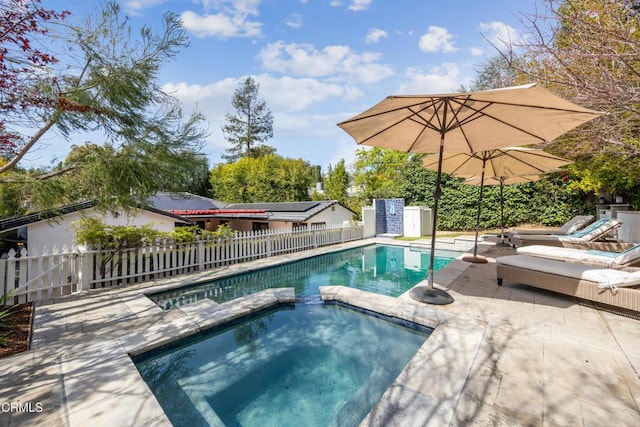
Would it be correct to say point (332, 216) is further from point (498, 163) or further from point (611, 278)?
point (611, 278)

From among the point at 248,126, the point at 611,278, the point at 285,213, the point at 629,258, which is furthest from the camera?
the point at 248,126

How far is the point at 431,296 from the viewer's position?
181 inches

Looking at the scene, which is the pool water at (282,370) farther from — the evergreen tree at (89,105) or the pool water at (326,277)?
the evergreen tree at (89,105)

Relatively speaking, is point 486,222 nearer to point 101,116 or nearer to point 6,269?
point 101,116

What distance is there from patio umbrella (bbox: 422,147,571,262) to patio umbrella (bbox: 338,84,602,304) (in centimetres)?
173

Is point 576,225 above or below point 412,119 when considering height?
below

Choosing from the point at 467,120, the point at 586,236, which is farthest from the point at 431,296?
the point at 586,236

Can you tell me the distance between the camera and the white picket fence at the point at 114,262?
16.1 feet

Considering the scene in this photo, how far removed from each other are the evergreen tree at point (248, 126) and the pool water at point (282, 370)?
26.6m

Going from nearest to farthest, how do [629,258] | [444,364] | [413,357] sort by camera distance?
1. [444,364]
2. [413,357]
3. [629,258]

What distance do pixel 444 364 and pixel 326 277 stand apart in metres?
4.91

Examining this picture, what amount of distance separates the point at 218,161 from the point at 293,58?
17.6m

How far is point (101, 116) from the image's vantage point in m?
4.48

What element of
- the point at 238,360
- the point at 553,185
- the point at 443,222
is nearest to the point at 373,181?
the point at 443,222
